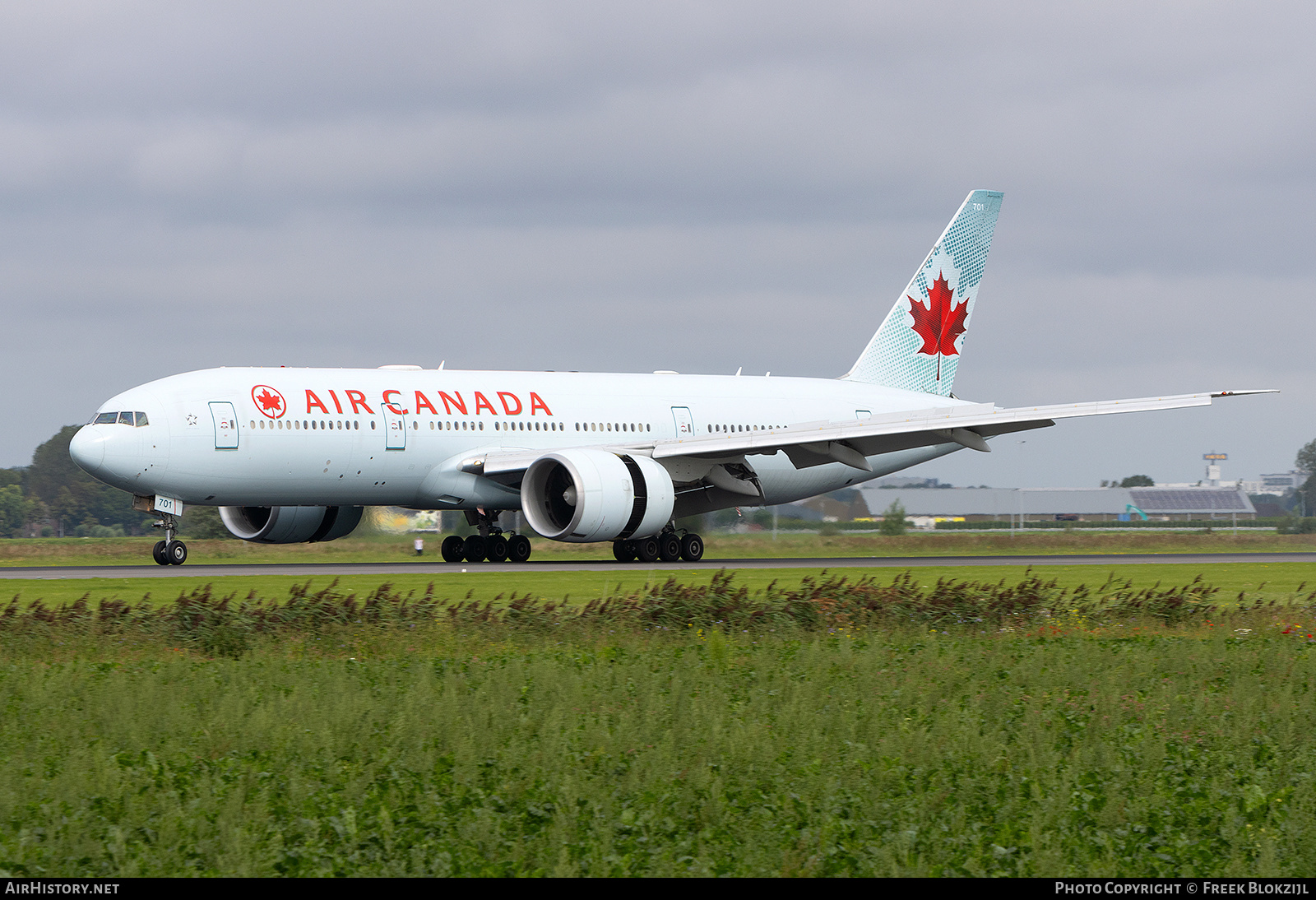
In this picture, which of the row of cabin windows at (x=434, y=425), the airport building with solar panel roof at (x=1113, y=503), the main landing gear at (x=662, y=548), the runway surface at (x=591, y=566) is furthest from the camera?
the airport building with solar panel roof at (x=1113, y=503)

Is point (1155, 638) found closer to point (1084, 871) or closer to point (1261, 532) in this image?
point (1084, 871)

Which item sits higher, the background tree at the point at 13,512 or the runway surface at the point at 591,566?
the background tree at the point at 13,512

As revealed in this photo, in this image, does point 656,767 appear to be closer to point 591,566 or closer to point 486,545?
point 591,566

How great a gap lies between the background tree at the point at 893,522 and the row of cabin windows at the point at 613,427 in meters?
11.6

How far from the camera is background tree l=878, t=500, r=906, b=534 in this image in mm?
45062

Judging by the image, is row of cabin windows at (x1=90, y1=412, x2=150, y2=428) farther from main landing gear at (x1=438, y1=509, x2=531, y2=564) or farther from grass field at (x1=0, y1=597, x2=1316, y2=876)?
grass field at (x1=0, y1=597, x2=1316, y2=876)

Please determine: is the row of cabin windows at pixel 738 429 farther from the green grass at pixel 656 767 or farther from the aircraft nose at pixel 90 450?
the green grass at pixel 656 767

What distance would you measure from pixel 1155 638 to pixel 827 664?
4918 millimetres

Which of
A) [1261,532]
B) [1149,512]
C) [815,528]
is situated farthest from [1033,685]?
[1149,512]

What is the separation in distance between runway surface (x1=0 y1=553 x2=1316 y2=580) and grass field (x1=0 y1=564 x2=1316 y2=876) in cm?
1105

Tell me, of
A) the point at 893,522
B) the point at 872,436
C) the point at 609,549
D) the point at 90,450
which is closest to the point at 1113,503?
the point at 893,522

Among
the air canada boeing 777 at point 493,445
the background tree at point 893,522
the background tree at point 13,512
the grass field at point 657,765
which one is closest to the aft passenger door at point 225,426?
the air canada boeing 777 at point 493,445

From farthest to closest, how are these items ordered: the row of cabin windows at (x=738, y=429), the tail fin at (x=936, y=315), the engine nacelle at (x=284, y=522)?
the tail fin at (x=936, y=315) → the row of cabin windows at (x=738, y=429) → the engine nacelle at (x=284, y=522)

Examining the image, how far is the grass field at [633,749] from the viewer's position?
7461 millimetres
